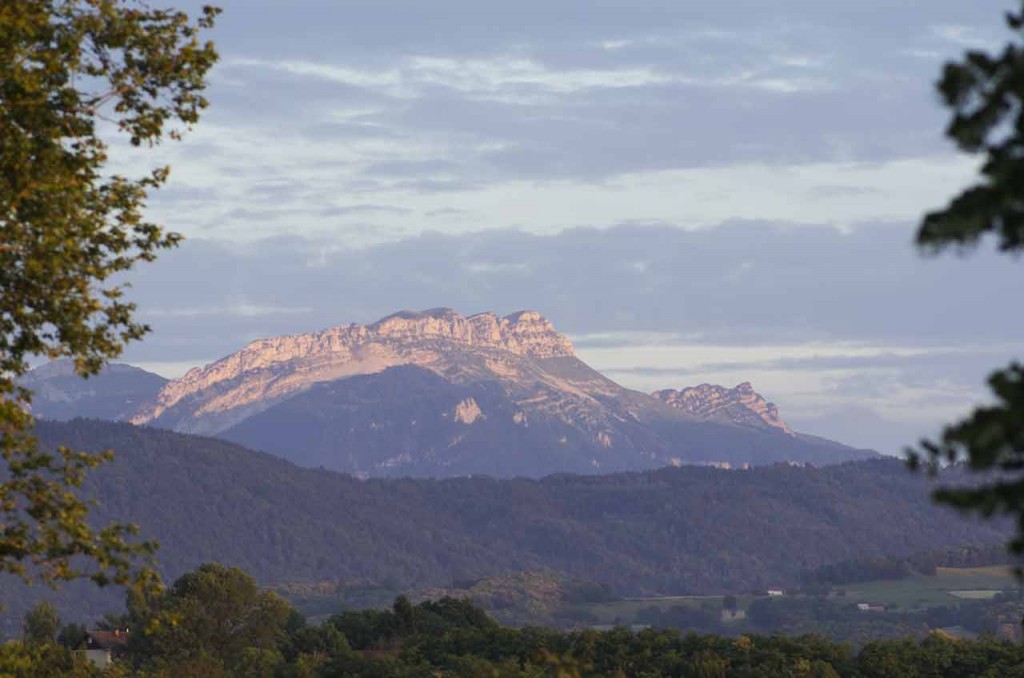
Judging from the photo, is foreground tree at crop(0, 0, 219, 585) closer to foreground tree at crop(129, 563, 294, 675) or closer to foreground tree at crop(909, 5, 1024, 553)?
foreground tree at crop(909, 5, 1024, 553)

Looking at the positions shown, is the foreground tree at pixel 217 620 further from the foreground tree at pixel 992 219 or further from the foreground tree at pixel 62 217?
the foreground tree at pixel 992 219

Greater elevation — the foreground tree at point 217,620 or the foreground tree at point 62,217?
the foreground tree at point 62,217

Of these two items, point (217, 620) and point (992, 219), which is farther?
point (217, 620)

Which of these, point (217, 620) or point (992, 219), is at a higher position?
point (992, 219)

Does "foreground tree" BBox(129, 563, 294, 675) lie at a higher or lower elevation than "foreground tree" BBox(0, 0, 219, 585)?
lower

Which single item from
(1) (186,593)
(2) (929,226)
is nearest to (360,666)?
(1) (186,593)

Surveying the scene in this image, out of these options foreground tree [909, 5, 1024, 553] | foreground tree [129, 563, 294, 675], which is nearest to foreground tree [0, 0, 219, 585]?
foreground tree [909, 5, 1024, 553]

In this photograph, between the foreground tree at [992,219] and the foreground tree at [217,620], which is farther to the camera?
the foreground tree at [217,620]

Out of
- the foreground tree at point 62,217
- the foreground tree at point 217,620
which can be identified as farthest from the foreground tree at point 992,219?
the foreground tree at point 217,620

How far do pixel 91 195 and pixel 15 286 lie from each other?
2.06 meters

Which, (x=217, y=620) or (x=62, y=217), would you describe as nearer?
(x=62, y=217)

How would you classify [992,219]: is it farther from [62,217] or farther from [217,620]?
[217,620]

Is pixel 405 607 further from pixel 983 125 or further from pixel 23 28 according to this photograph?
pixel 983 125

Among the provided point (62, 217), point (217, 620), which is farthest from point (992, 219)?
point (217, 620)
